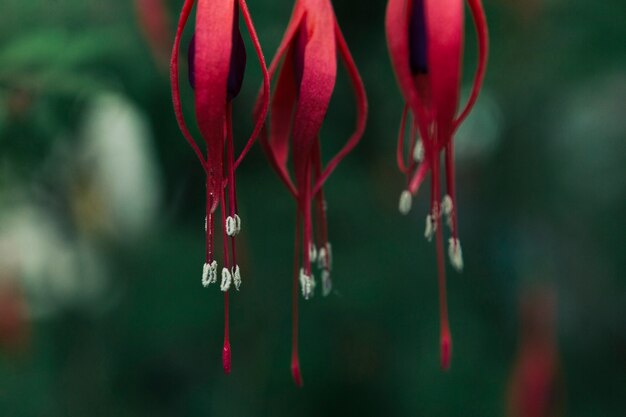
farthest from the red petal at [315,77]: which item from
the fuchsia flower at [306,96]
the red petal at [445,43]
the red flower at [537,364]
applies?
the red flower at [537,364]

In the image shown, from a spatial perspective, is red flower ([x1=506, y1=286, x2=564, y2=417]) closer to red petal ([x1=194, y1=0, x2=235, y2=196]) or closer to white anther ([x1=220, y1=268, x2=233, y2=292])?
white anther ([x1=220, y1=268, x2=233, y2=292])

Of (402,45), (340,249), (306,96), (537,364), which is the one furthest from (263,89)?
(537,364)

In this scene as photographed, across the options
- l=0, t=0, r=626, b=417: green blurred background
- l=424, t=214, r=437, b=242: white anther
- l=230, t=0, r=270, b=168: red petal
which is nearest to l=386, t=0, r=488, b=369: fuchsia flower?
l=424, t=214, r=437, b=242: white anther

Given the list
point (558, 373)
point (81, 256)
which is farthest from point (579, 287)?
point (81, 256)

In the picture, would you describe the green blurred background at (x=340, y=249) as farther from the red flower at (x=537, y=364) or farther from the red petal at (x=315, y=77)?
the red petal at (x=315, y=77)

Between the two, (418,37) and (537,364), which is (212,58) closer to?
(418,37)

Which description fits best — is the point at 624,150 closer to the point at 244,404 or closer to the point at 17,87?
the point at 244,404
